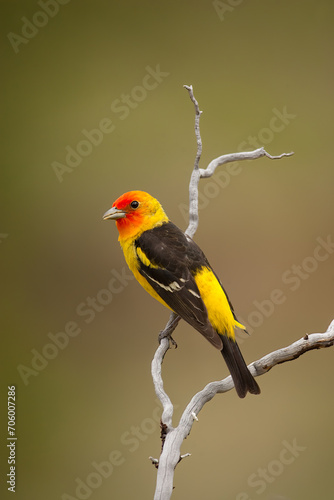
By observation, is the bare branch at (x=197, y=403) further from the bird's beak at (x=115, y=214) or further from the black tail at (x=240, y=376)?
the bird's beak at (x=115, y=214)

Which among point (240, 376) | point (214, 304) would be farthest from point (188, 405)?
point (214, 304)

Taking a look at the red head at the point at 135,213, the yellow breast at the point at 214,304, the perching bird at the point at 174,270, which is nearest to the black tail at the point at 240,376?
the perching bird at the point at 174,270

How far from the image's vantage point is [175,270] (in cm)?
194

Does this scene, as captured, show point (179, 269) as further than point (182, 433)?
Yes

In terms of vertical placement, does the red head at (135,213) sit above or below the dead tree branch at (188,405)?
above

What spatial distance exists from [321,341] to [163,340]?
0.59 m

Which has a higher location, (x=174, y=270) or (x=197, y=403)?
(x=174, y=270)

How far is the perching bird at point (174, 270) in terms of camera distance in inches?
74.1

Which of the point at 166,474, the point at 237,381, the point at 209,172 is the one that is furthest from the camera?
the point at 209,172

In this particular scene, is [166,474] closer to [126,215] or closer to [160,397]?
[160,397]

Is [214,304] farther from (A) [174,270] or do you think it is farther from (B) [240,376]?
(B) [240,376]

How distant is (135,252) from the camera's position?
2.01 m

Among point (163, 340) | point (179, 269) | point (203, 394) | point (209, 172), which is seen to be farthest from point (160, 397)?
point (209, 172)

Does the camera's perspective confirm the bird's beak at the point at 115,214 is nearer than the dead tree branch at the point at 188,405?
No
